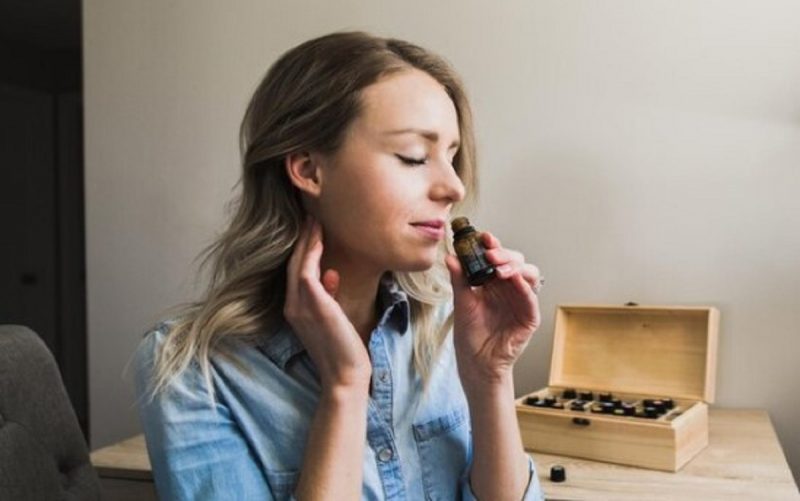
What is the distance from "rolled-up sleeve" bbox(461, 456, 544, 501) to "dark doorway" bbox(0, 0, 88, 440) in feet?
11.1

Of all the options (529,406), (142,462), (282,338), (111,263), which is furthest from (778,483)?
(111,263)

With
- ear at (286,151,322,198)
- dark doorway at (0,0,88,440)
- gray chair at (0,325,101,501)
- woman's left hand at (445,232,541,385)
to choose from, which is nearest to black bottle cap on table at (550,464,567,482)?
woman's left hand at (445,232,541,385)

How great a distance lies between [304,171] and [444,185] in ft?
0.54

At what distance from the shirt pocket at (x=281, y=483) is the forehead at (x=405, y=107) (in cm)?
40

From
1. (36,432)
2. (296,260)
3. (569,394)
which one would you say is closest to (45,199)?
(36,432)

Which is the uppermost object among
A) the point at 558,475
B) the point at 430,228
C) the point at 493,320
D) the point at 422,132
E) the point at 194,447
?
the point at 422,132

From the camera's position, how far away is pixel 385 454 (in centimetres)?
88

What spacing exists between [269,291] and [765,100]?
1019 millimetres

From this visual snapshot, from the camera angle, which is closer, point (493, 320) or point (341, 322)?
point (341, 322)

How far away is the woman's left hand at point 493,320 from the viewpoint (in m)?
0.87

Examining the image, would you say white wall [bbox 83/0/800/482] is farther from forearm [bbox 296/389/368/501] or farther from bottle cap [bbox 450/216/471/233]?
forearm [bbox 296/389/368/501]

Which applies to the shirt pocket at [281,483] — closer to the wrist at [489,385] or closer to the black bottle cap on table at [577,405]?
the wrist at [489,385]

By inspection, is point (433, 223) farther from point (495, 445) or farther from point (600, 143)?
point (600, 143)

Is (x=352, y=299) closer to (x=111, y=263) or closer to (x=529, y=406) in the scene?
(x=529, y=406)
